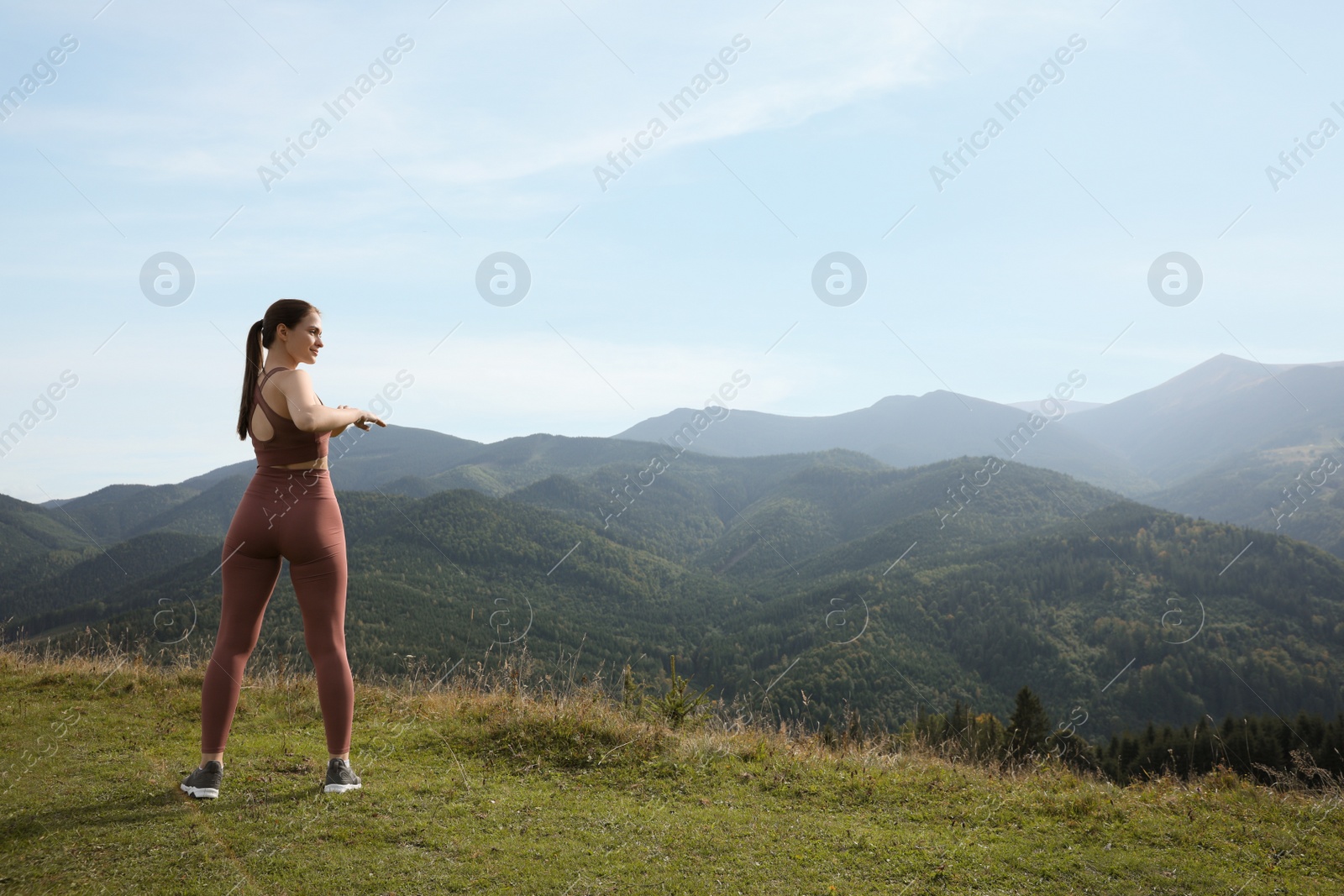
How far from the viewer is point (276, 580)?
430cm

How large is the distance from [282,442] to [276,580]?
820mm

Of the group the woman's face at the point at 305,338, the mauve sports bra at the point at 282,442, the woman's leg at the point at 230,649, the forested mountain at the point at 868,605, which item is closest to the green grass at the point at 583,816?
the woman's leg at the point at 230,649

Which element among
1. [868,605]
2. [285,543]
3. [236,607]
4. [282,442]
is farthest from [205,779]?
[868,605]

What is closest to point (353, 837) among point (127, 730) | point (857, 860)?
point (857, 860)

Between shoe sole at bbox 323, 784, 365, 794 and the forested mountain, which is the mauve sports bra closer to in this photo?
shoe sole at bbox 323, 784, 365, 794

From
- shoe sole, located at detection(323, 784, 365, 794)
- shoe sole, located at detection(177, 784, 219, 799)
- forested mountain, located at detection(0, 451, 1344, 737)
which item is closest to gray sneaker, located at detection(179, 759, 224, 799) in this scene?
shoe sole, located at detection(177, 784, 219, 799)

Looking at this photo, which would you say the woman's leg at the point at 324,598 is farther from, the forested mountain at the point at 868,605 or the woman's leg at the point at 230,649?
the forested mountain at the point at 868,605

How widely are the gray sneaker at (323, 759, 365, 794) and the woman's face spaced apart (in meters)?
2.43

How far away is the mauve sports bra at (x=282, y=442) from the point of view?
4.27 meters

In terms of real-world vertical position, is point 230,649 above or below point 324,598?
below

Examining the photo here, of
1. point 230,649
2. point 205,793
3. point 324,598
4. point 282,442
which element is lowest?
point 205,793

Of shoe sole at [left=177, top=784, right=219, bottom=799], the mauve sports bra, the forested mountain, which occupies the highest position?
the mauve sports bra

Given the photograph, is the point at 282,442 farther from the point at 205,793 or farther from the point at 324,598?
the point at 205,793

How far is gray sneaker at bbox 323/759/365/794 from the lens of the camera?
4277 mm
